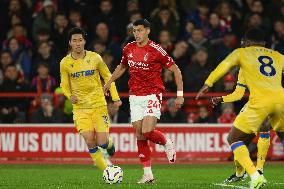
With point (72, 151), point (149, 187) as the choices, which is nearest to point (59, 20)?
point (72, 151)

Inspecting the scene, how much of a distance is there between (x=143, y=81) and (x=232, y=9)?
30.1 ft

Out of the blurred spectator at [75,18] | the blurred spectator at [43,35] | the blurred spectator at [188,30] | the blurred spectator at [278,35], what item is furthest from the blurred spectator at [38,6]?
the blurred spectator at [278,35]

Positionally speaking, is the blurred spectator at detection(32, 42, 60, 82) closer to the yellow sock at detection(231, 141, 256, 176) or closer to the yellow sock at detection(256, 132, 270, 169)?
the yellow sock at detection(256, 132, 270, 169)

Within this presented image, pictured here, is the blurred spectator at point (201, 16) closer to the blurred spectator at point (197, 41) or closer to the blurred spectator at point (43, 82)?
the blurred spectator at point (197, 41)

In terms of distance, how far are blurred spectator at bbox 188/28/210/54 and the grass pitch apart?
3451 millimetres

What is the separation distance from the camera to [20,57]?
67.9 feet

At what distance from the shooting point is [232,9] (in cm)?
2161

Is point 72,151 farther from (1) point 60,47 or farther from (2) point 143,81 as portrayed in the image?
(2) point 143,81

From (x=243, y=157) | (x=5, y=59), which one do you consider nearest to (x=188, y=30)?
(x=5, y=59)

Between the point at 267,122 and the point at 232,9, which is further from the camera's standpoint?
the point at 232,9

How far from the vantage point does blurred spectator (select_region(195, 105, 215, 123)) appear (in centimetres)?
1894

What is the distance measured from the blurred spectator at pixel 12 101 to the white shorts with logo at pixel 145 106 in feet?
22.0

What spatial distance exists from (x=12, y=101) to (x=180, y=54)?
3936 millimetres

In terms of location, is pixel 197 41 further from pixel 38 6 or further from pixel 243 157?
pixel 243 157
